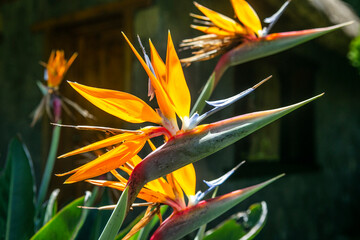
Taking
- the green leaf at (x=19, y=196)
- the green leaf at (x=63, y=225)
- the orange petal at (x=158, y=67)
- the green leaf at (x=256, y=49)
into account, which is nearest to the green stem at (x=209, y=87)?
the green leaf at (x=256, y=49)

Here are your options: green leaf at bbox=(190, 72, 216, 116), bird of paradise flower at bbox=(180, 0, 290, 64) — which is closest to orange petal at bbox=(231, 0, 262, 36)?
bird of paradise flower at bbox=(180, 0, 290, 64)

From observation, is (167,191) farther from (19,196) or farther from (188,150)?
(19,196)

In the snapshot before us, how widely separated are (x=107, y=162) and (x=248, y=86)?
287 centimetres

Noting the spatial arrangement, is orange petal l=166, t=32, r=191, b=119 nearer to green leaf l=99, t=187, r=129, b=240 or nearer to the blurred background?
green leaf l=99, t=187, r=129, b=240

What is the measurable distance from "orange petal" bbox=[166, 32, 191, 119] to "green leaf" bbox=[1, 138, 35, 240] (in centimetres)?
51

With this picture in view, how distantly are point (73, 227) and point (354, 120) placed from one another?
4.27 meters

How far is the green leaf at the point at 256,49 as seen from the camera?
0.55 metres

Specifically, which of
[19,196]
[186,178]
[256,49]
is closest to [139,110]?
[186,178]

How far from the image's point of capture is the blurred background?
8.13 ft

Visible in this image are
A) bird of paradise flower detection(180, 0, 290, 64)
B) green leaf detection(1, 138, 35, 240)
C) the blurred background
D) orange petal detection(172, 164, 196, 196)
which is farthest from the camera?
the blurred background

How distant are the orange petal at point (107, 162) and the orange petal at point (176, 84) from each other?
5 cm

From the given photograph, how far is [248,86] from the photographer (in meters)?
3.19

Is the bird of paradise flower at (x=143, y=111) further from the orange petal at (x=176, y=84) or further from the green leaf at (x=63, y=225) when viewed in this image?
the green leaf at (x=63, y=225)

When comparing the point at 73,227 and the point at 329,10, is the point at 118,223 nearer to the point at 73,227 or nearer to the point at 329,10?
the point at 73,227
